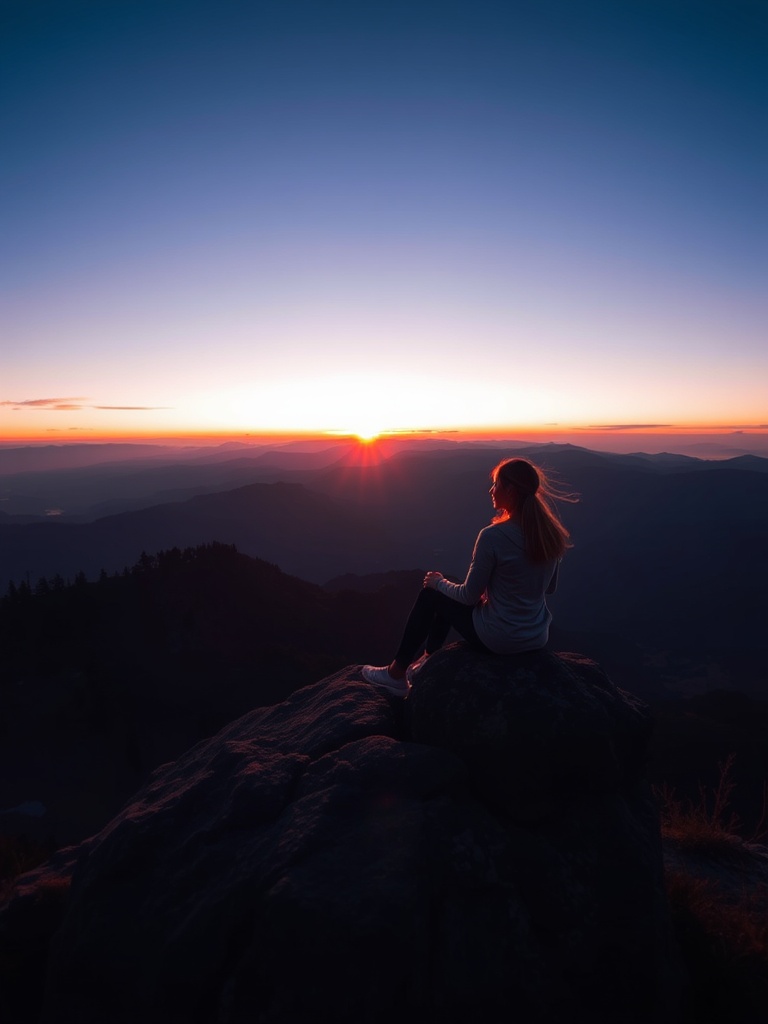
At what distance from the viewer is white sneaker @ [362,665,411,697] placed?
5.70 meters

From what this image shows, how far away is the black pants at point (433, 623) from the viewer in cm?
501

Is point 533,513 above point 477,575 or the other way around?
above

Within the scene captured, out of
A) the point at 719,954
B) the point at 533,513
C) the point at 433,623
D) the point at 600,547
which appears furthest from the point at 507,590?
the point at 600,547

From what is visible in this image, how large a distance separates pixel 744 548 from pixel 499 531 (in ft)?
499

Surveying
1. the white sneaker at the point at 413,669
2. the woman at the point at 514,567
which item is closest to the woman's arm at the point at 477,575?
the woman at the point at 514,567

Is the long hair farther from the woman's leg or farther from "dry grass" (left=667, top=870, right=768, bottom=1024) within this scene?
"dry grass" (left=667, top=870, right=768, bottom=1024)

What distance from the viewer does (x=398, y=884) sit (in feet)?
10.9

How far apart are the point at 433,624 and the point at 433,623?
1 cm

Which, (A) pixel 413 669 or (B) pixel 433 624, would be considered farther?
(B) pixel 433 624

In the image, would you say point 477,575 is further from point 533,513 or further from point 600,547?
point 600,547

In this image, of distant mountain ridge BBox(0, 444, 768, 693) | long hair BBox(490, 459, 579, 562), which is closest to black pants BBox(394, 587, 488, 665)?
long hair BBox(490, 459, 579, 562)

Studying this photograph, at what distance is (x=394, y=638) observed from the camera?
4953 centimetres

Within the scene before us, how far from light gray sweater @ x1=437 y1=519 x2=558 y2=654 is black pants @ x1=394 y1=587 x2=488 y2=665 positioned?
0.72 feet

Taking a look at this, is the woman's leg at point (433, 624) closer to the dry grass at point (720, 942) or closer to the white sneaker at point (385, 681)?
the white sneaker at point (385, 681)
